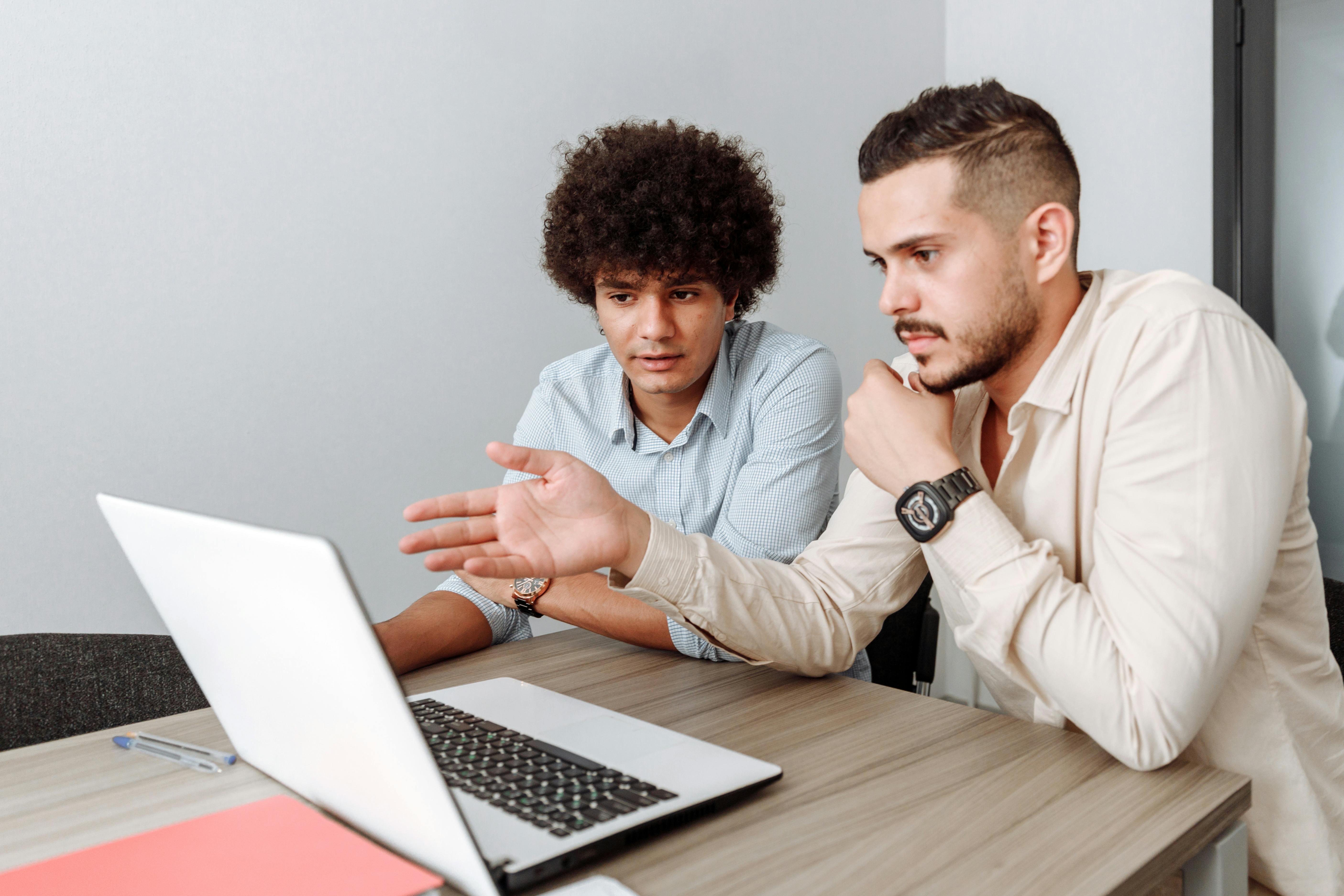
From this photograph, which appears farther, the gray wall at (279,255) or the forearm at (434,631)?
the gray wall at (279,255)

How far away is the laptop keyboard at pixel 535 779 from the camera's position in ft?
2.30

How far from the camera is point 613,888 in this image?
617 mm

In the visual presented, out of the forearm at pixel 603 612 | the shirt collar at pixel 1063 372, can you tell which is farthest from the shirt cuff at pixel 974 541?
the forearm at pixel 603 612

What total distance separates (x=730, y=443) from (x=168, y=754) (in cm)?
101

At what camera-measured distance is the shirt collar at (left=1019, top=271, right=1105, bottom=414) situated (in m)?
1.02

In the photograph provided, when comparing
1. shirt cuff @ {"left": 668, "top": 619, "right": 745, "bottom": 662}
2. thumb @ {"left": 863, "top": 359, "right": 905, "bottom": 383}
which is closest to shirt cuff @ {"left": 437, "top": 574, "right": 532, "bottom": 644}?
shirt cuff @ {"left": 668, "top": 619, "right": 745, "bottom": 662}

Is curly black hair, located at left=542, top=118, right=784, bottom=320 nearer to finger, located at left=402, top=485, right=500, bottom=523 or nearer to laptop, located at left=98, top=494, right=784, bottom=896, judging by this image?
finger, located at left=402, top=485, right=500, bottom=523

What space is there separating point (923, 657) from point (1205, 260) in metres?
1.72

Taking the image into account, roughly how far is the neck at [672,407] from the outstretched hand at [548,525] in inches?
26.5

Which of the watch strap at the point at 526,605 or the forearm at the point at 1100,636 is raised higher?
the forearm at the point at 1100,636

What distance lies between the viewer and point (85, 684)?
1.26 meters

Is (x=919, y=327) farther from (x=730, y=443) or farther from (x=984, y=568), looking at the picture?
(x=730, y=443)

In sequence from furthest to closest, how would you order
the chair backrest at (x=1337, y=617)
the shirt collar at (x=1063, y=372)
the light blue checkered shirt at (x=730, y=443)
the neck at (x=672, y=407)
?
the neck at (x=672, y=407)
the light blue checkered shirt at (x=730, y=443)
the chair backrest at (x=1337, y=617)
the shirt collar at (x=1063, y=372)

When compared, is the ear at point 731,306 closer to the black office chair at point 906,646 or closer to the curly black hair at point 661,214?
the curly black hair at point 661,214
